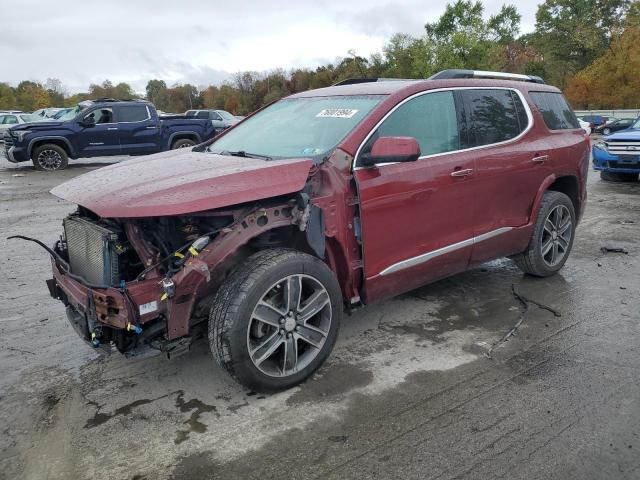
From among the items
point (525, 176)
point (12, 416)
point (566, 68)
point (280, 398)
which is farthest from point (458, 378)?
point (566, 68)

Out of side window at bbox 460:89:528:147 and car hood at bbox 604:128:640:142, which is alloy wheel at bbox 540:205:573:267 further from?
car hood at bbox 604:128:640:142

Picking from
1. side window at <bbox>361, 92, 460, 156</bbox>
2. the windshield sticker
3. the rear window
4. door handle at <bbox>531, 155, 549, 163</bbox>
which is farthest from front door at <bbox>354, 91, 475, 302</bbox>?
the rear window

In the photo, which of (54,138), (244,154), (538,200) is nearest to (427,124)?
(244,154)

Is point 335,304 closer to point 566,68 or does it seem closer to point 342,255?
point 342,255

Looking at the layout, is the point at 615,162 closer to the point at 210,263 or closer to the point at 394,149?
the point at 394,149

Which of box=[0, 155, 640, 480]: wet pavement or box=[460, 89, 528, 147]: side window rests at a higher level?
box=[460, 89, 528, 147]: side window

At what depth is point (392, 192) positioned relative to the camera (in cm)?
369

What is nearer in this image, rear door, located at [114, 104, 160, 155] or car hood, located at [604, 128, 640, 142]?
car hood, located at [604, 128, 640, 142]

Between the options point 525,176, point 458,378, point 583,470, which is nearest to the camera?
point 583,470

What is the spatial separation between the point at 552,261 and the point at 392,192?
253 cm

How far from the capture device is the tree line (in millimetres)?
48031

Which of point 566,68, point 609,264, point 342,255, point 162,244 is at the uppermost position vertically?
point 566,68

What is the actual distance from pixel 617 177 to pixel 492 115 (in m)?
9.67

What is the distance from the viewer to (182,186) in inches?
117
